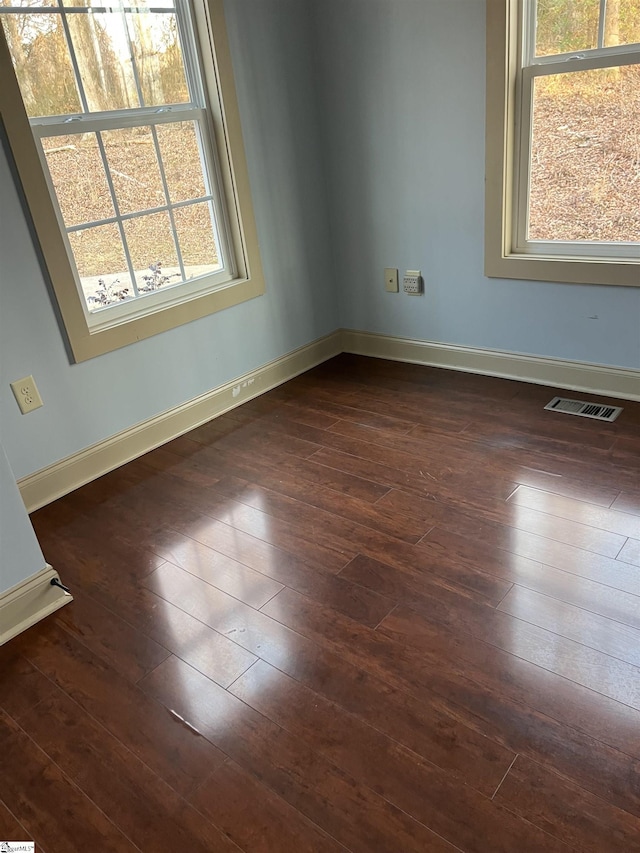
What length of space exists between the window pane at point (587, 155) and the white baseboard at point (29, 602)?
8.24 feet

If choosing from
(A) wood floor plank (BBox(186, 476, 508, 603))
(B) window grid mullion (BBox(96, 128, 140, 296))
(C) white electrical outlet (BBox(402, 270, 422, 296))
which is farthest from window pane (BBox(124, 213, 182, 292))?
(C) white electrical outlet (BBox(402, 270, 422, 296))

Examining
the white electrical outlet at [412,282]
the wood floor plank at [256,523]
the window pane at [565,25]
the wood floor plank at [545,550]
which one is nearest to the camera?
the wood floor plank at [545,550]

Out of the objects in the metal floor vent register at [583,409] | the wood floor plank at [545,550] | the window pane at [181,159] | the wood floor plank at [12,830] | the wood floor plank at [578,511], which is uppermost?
the window pane at [181,159]

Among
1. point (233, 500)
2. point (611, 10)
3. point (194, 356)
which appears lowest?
point (233, 500)

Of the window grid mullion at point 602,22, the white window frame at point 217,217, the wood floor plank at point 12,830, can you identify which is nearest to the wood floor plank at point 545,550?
the wood floor plank at point 12,830

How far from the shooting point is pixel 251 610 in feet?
6.34

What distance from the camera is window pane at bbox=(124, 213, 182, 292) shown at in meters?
2.79

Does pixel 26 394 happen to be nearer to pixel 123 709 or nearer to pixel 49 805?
pixel 123 709

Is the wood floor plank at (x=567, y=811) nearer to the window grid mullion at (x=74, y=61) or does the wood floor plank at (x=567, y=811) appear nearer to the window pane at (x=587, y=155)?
the window pane at (x=587, y=155)

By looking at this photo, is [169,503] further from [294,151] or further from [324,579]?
[294,151]

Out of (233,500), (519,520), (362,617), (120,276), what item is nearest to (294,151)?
(120,276)

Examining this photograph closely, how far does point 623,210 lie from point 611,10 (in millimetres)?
742

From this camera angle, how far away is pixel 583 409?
2.87 m

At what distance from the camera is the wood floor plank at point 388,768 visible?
1271 mm
